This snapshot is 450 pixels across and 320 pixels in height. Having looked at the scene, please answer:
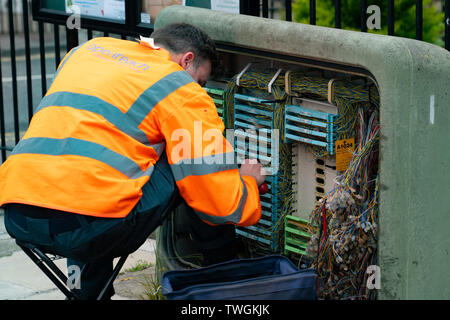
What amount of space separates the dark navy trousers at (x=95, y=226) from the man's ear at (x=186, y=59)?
0.41 metres

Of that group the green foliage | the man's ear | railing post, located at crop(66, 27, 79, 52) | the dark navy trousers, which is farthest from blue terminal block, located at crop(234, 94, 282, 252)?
the green foliage

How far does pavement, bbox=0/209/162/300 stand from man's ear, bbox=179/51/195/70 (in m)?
1.11

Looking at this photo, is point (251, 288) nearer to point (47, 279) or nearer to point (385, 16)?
point (47, 279)

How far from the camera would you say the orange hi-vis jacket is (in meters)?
3.13

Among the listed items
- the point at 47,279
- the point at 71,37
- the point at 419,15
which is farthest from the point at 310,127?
the point at 71,37

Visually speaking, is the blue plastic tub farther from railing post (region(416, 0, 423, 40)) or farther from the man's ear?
railing post (region(416, 0, 423, 40))

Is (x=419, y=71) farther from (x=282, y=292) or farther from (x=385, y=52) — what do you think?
(x=282, y=292)

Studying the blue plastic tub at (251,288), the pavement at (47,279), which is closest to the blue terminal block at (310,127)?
the blue plastic tub at (251,288)

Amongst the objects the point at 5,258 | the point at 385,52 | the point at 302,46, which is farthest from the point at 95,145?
the point at 5,258

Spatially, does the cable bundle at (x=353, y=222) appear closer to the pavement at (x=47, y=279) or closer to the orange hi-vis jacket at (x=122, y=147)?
the orange hi-vis jacket at (x=122, y=147)

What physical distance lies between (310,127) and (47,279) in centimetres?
177

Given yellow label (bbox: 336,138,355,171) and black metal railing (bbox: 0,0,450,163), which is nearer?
yellow label (bbox: 336,138,355,171)

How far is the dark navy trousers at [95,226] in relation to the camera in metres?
3.17

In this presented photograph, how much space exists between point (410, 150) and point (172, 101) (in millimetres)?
931
